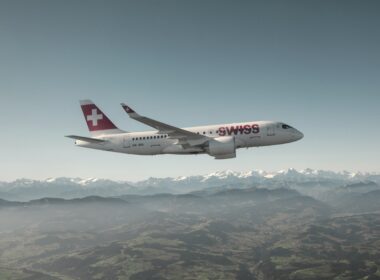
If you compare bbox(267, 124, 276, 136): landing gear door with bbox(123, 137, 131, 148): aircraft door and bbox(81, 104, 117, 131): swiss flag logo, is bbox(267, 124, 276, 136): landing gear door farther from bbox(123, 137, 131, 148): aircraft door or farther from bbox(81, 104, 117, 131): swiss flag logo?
bbox(81, 104, 117, 131): swiss flag logo

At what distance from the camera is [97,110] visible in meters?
70.9

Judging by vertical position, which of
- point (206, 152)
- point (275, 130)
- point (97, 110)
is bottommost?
point (206, 152)

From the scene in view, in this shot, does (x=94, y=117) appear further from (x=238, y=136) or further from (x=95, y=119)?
(x=238, y=136)

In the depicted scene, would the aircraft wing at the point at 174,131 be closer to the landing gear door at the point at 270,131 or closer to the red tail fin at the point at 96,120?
A: the landing gear door at the point at 270,131

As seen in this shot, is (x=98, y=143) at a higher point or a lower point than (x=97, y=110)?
lower

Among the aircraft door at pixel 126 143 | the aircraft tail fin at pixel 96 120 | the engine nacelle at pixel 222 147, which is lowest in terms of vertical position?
the engine nacelle at pixel 222 147

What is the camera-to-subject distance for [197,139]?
56.2 m

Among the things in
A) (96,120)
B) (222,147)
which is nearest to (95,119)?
(96,120)

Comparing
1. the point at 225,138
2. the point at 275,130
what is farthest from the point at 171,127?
the point at 275,130

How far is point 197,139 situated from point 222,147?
491 cm

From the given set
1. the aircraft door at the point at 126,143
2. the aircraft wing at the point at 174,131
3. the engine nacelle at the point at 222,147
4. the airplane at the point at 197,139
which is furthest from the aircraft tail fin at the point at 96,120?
the engine nacelle at the point at 222,147

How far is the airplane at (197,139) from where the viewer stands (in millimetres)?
55438

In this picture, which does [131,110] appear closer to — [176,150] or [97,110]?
[176,150]

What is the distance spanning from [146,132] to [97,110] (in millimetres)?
16193
